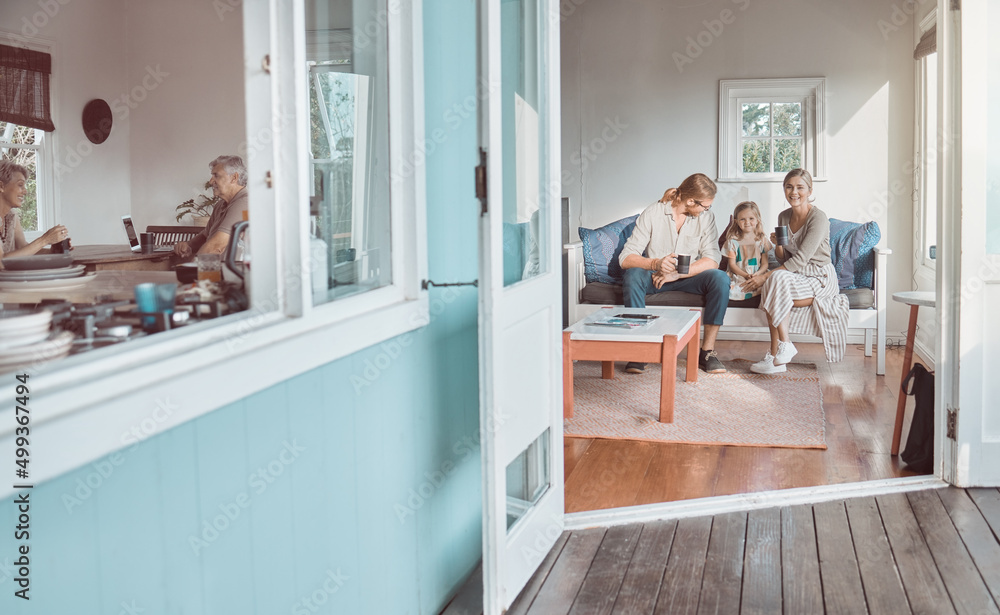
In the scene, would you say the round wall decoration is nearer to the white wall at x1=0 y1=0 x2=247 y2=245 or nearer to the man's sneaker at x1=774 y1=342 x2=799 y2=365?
the white wall at x1=0 y1=0 x2=247 y2=245

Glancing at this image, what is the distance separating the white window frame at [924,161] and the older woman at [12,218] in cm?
537

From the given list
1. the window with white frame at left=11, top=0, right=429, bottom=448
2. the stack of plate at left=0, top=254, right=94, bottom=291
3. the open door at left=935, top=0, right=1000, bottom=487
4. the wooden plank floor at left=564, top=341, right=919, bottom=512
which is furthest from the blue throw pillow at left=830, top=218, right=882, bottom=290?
the stack of plate at left=0, top=254, right=94, bottom=291

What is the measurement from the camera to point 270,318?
1.70 metres

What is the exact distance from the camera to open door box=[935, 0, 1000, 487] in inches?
129

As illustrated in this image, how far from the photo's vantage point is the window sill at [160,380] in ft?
3.61

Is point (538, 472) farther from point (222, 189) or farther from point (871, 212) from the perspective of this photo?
point (871, 212)

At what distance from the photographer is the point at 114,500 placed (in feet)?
4.00

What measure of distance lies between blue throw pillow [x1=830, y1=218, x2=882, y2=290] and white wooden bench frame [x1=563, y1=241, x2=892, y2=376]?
0.35 ft

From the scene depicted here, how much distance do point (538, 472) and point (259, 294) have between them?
1.35 metres

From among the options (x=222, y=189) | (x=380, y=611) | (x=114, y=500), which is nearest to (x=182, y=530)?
(x=114, y=500)

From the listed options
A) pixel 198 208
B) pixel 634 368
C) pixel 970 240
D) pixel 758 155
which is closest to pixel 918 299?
pixel 970 240

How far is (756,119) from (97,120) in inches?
204

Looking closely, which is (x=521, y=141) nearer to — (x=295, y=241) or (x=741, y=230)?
(x=295, y=241)

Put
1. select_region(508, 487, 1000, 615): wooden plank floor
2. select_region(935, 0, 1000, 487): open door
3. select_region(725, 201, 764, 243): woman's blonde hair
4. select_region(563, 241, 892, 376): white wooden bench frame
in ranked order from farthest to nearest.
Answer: select_region(725, 201, 764, 243): woman's blonde hair
select_region(563, 241, 892, 376): white wooden bench frame
select_region(935, 0, 1000, 487): open door
select_region(508, 487, 1000, 615): wooden plank floor
